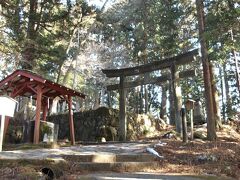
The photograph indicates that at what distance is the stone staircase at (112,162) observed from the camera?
24.5ft

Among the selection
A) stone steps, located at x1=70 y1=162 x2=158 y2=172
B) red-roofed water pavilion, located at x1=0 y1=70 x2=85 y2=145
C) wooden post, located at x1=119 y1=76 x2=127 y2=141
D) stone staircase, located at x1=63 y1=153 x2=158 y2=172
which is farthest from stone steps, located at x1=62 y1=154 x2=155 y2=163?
wooden post, located at x1=119 y1=76 x2=127 y2=141

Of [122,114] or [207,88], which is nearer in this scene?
[207,88]

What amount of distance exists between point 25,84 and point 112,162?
6861 millimetres

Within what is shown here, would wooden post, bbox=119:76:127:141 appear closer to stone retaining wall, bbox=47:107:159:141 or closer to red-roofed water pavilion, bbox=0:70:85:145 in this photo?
red-roofed water pavilion, bbox=0:70:85:145

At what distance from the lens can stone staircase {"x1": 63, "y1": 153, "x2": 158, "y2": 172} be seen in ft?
24.5

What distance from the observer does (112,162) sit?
25.8ft

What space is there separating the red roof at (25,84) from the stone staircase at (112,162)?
5.15 metres

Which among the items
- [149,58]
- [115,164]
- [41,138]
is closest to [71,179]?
[115,164]

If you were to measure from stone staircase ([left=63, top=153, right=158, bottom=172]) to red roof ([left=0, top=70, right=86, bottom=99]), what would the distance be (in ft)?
16.9

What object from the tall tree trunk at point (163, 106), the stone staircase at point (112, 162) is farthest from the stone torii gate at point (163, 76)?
the tall tree trunk at point (163, 106)

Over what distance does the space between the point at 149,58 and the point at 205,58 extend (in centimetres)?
1020

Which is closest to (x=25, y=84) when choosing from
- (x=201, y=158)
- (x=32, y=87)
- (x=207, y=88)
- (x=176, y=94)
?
(x=32, y=87)

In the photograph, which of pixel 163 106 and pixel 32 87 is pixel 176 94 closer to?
pixel 32 87

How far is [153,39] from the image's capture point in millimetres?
22266
